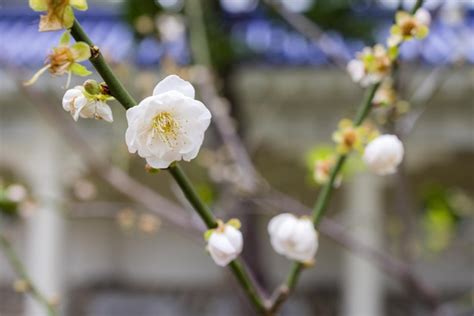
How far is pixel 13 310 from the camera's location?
525cm

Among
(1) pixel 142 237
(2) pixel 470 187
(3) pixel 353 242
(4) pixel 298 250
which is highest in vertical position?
(4) pixel 298 250

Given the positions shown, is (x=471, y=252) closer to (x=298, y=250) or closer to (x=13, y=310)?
(x=13, y=310)

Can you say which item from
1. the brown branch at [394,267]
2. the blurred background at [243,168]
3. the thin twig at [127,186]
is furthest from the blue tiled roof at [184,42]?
the brown branch at [394,267]

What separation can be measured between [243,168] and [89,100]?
3.11 feet

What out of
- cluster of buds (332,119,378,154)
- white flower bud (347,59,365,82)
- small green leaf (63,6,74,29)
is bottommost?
cluster of buds (332,119,378,154)

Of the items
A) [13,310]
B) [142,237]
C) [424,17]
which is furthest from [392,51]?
[142,237]

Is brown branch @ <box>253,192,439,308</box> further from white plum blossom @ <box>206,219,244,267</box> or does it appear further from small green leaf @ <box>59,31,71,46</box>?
small green leaf @ <box>59,31,71,46</box>

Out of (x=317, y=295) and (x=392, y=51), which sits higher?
(x=392, y=51)

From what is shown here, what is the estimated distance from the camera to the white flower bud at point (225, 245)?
36 centimetres

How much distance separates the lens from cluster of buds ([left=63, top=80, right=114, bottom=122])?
303mm

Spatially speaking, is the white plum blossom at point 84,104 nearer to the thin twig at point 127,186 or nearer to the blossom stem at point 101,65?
the blossom stem at point 101,65

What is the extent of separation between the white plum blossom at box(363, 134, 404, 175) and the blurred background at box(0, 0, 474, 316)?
0.20 meters

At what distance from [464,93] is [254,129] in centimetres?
117

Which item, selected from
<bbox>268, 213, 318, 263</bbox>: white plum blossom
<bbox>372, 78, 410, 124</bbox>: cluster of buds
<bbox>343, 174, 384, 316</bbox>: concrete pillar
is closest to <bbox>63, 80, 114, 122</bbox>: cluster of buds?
<bbox>268, 213, 318, 263</bbox>: white plum blossom
